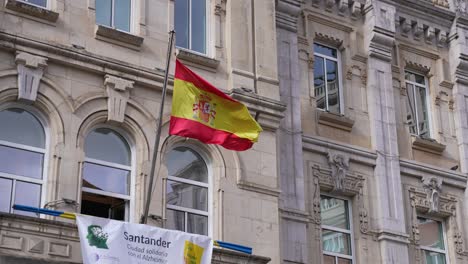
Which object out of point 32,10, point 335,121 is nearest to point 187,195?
point 32,10

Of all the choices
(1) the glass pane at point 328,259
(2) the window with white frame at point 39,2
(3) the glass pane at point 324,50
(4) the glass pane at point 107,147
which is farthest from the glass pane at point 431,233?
(2) the window with white frame at point 39,2

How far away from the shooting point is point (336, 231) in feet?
84.8

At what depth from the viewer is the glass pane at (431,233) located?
27391 mm

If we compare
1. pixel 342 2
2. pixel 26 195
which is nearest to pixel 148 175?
pixel 26 195

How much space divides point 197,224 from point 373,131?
319 inches

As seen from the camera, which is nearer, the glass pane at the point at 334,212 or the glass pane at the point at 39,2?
the glass pane at the point at 39,2

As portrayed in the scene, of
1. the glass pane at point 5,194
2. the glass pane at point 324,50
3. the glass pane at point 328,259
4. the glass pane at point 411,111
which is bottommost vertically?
the glass pane at point 5,194

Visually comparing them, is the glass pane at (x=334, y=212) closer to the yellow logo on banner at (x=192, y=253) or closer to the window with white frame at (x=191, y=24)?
the window with white frame at (x=191, y=24)

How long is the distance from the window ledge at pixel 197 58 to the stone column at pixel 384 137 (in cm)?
674

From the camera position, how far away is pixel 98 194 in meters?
20.1

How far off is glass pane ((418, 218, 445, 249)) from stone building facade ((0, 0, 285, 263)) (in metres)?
7.06

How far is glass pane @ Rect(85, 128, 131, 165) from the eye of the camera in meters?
20.5

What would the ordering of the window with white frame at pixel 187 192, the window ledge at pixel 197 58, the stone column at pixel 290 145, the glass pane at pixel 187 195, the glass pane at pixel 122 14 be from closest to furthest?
1. the window with white frame at pixel 187 192
2. the glass pane at pixel 187 195
3. the glass pane at pixel 122 14
4. the window ledge at pixel 197 58
5. the stone column at pixel 290 145

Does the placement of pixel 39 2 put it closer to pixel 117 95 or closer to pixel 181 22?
pixel 117 95
